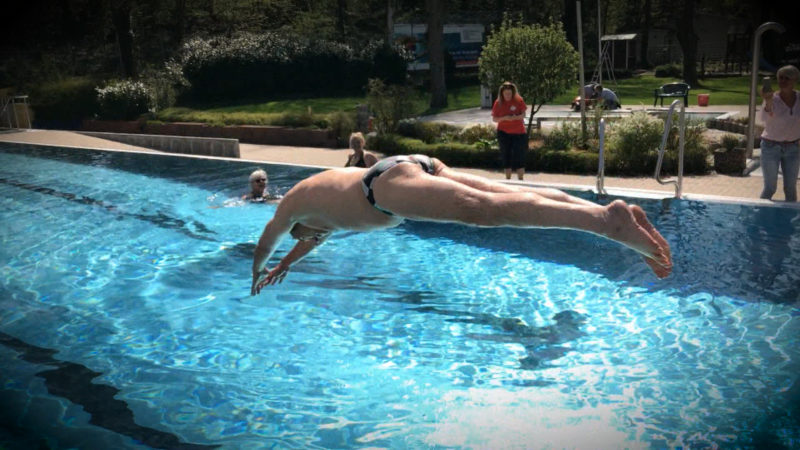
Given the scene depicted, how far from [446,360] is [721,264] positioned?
11.6 ft

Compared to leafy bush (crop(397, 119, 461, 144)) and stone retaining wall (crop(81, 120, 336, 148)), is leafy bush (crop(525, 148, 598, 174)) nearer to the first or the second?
leafy bush (crop(397, 119, 461, 144))

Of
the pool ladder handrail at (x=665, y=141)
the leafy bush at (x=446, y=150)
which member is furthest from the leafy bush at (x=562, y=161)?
the pool ladder handrail at (x=665, y=141)

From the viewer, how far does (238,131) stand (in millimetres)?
18797

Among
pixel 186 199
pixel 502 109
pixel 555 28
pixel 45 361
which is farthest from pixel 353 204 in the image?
pixel 555 28

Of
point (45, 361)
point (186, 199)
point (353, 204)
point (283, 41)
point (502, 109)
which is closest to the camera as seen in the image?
point (353, 204)

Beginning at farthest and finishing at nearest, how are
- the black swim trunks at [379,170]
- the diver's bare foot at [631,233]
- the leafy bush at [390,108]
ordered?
the leafy bush at [390,108] → the black swim trunks at [379,170] → the diver's bare foot at [631,233]

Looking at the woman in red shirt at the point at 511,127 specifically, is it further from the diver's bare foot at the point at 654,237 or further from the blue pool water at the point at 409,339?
the diver's bare foot at the point at 654,237

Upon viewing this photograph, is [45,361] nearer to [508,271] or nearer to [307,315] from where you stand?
[307,315]

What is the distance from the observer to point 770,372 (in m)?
4.89

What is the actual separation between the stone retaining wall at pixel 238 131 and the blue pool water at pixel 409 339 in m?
7.66

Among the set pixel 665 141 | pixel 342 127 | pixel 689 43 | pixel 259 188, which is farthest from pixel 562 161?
pixel 689 43

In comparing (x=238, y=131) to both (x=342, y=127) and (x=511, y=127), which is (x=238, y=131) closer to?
(x=342, y=127)

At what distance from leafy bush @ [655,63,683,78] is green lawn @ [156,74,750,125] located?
8.14 ft

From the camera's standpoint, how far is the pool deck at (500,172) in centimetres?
926
